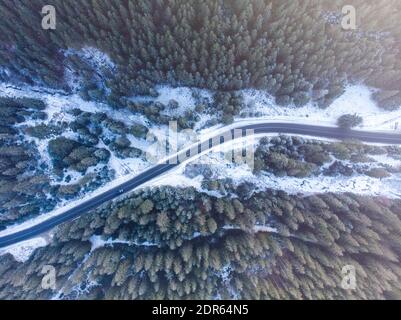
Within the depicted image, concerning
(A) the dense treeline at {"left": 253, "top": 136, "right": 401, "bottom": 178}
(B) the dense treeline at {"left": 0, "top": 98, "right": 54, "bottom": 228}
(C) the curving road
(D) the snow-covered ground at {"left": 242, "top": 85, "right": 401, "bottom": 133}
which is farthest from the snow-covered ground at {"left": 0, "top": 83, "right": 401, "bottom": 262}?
(B) the dense treeline at {"left": 0, "top": 98, "right": 54, "bottom": 228}

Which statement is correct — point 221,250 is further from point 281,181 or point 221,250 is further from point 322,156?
point 322,156

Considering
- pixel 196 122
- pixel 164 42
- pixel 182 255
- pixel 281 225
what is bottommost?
pixel 182 255

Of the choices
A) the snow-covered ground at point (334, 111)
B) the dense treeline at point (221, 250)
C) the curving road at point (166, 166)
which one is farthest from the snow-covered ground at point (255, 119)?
the dense treeline at point (221, 250)

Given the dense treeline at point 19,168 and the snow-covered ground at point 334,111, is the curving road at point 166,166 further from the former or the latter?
the dense treeline at point 19,168

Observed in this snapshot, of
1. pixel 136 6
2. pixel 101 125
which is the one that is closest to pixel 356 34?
pixel 136 6
